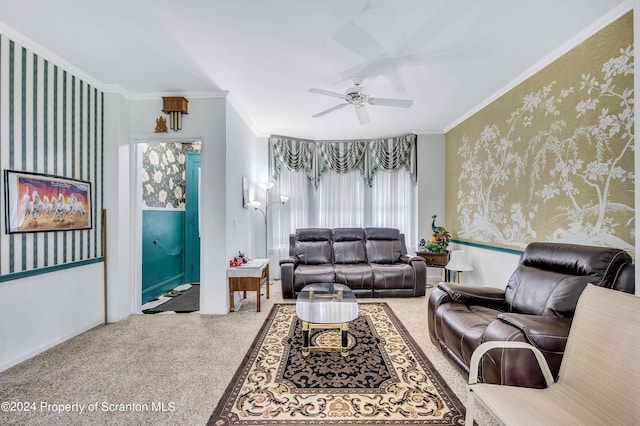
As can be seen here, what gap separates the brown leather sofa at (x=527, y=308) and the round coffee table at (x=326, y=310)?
0.80m

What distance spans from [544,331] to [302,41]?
277 cm

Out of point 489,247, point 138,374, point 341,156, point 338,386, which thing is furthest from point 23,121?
point 489,247

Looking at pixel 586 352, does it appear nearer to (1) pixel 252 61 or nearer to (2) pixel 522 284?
(2) pixel 522 284

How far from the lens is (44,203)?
2639 mm

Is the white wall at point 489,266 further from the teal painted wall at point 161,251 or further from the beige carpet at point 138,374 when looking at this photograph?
the teal painted wall at point 161,251

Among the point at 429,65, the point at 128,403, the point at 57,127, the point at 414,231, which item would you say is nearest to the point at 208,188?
the point at 57,127

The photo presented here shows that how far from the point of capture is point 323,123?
4680mm

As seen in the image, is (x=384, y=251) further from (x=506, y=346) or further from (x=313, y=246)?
(x=506, y=346)

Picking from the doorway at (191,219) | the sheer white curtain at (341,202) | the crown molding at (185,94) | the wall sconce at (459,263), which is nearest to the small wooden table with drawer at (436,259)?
the wall sconce at (459,263)

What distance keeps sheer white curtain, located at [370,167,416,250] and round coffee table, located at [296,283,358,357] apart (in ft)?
8.19

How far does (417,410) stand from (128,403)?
6.24ft

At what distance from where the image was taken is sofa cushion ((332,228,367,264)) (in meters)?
4.72

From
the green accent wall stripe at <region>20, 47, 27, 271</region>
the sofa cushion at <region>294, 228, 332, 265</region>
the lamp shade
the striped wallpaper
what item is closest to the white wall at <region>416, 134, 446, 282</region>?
the lamp shade

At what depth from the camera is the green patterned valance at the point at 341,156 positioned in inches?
210
